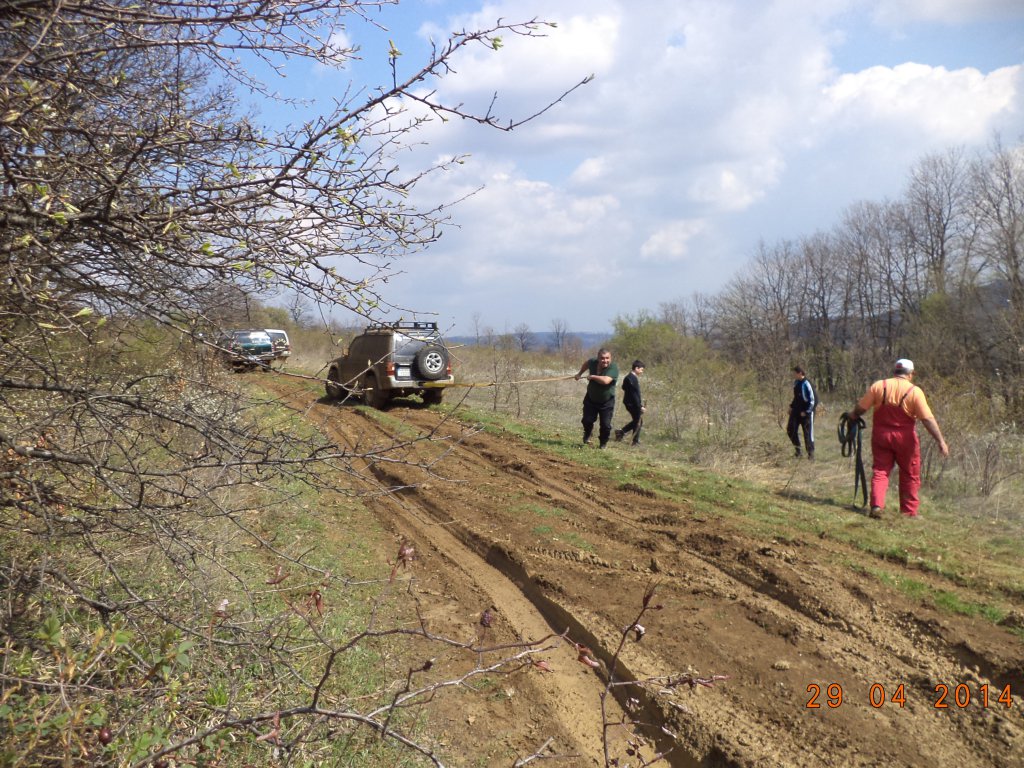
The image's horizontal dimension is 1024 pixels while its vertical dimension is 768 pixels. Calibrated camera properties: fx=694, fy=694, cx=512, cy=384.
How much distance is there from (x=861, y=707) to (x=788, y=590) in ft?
5.25

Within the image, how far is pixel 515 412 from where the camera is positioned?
710 inches

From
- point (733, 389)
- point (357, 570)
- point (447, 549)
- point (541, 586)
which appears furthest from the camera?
point (733, 389)

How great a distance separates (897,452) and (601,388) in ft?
16.6

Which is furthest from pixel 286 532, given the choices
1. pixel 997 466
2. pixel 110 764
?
pixel 997 466

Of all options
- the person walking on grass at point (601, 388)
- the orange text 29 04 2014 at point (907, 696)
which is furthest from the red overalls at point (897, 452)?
the person walking on grass at point (601, 388)

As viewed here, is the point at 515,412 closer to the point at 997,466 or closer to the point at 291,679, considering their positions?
the point at 997,466

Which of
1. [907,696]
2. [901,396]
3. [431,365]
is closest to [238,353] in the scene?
[907,696]

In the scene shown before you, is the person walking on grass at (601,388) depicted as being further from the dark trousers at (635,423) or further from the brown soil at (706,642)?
the brown soil at (706,642)

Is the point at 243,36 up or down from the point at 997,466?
up

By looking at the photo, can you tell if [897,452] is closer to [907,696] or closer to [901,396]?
[901,396]

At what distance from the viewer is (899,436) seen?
773 centimetres

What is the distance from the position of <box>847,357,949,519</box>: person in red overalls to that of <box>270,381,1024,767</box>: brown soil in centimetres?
173

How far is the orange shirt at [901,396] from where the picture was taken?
25.0 ft

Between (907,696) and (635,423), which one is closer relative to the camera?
(907,696)
